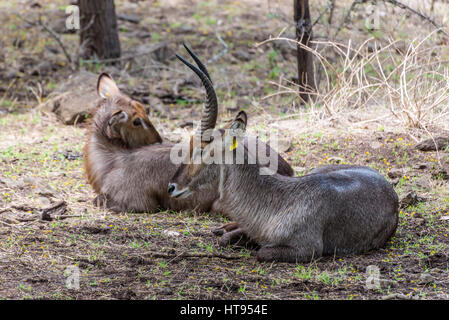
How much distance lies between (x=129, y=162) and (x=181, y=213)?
2.69 ft

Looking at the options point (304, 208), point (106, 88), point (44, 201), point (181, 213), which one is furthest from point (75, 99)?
point (304, 208)

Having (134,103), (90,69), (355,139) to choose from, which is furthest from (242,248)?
(90,69)

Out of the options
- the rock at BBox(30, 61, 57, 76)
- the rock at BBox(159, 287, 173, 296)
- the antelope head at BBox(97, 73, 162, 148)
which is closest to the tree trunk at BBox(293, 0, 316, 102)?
the antelope head at BBox(97, 73, 162, 148)

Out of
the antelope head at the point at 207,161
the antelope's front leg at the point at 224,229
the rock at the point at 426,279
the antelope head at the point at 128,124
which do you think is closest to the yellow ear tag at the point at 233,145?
the antelope head at the point at 207,161

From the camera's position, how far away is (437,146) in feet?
23.9

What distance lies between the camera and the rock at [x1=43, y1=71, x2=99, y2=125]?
9156 mm

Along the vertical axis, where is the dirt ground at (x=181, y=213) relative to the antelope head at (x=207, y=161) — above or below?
below

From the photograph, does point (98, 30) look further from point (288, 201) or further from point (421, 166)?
point (288, 201)

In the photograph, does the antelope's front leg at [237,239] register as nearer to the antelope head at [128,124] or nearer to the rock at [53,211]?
the rock at [53,211]

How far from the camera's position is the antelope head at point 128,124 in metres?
6.73

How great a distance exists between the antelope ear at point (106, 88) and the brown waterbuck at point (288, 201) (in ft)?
7.80

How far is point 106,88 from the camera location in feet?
23.8

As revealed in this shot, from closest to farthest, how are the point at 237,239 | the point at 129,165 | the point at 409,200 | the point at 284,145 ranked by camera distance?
1. the point at 237,239
2. the point at 409,200
3. the point at 129,165
4. the point at 284,145

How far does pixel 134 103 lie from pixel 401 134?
3350 mm
